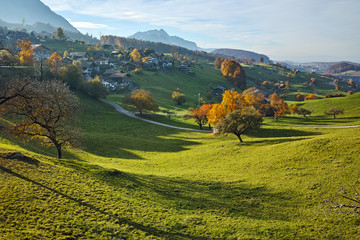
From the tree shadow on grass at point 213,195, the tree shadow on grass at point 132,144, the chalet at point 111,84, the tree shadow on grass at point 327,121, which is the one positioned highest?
the chalet at point 111,84

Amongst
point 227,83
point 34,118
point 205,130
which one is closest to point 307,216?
point 34,118

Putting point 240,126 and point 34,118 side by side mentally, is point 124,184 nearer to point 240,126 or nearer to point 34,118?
point 34,118

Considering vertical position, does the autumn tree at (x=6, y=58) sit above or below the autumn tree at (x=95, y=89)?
above

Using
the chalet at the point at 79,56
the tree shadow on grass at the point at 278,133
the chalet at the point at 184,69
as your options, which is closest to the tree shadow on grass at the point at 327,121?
the tree shadow on grass at the point at 278,133

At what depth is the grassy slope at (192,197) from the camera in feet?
53.1

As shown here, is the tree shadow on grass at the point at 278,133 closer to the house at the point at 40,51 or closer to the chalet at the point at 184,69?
the chalet at the point at 184,69

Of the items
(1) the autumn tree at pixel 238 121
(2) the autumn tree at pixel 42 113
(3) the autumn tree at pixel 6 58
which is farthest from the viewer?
(3) the autumn tree at pixel 6 58

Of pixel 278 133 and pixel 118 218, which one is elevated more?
pixel 278 133

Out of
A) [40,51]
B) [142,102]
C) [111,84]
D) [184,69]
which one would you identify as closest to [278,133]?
[142,102]

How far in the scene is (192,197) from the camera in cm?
2364

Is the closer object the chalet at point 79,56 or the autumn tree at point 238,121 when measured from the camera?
the autumn tree at point 238,121

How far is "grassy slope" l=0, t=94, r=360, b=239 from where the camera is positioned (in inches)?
637

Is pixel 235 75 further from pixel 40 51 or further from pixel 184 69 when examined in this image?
pixel 40 51

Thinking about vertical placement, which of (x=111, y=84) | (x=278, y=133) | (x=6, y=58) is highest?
(x=6, y=58)
